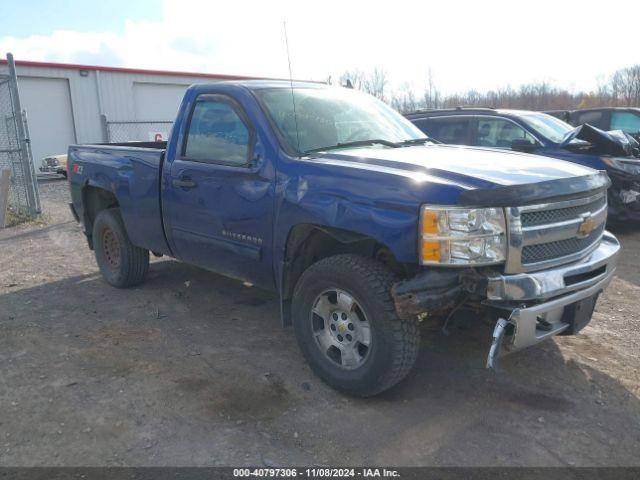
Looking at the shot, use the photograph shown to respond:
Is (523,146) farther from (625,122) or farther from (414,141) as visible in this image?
(625,122)

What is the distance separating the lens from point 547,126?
334 inches

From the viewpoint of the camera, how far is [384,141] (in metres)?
4.30

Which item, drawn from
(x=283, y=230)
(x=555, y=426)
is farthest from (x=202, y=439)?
(x=555, y=426)

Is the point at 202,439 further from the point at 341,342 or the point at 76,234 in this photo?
A: the point at 76,234

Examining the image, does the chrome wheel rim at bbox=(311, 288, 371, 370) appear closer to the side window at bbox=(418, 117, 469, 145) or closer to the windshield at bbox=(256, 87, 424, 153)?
the windshield at bbox=(256, 87, 424, 153)

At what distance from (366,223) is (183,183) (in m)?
1.95

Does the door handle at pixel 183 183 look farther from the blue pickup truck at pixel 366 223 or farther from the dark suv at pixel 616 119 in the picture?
the dark suv at pixel 616 119

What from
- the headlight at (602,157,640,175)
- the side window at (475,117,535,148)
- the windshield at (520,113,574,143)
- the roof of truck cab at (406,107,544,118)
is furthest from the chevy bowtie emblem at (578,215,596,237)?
the roof of truck cab at (406,107,544,118)

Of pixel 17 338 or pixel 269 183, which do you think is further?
pixel 17 338

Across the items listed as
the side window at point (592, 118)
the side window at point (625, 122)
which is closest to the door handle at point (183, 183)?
the side window at point (592, 118)

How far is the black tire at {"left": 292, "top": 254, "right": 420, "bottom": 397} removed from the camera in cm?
323

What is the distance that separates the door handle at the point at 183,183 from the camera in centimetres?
449

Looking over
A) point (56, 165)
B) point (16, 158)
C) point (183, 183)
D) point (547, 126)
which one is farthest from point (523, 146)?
point (56, 165)

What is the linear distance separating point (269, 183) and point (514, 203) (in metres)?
1.63
